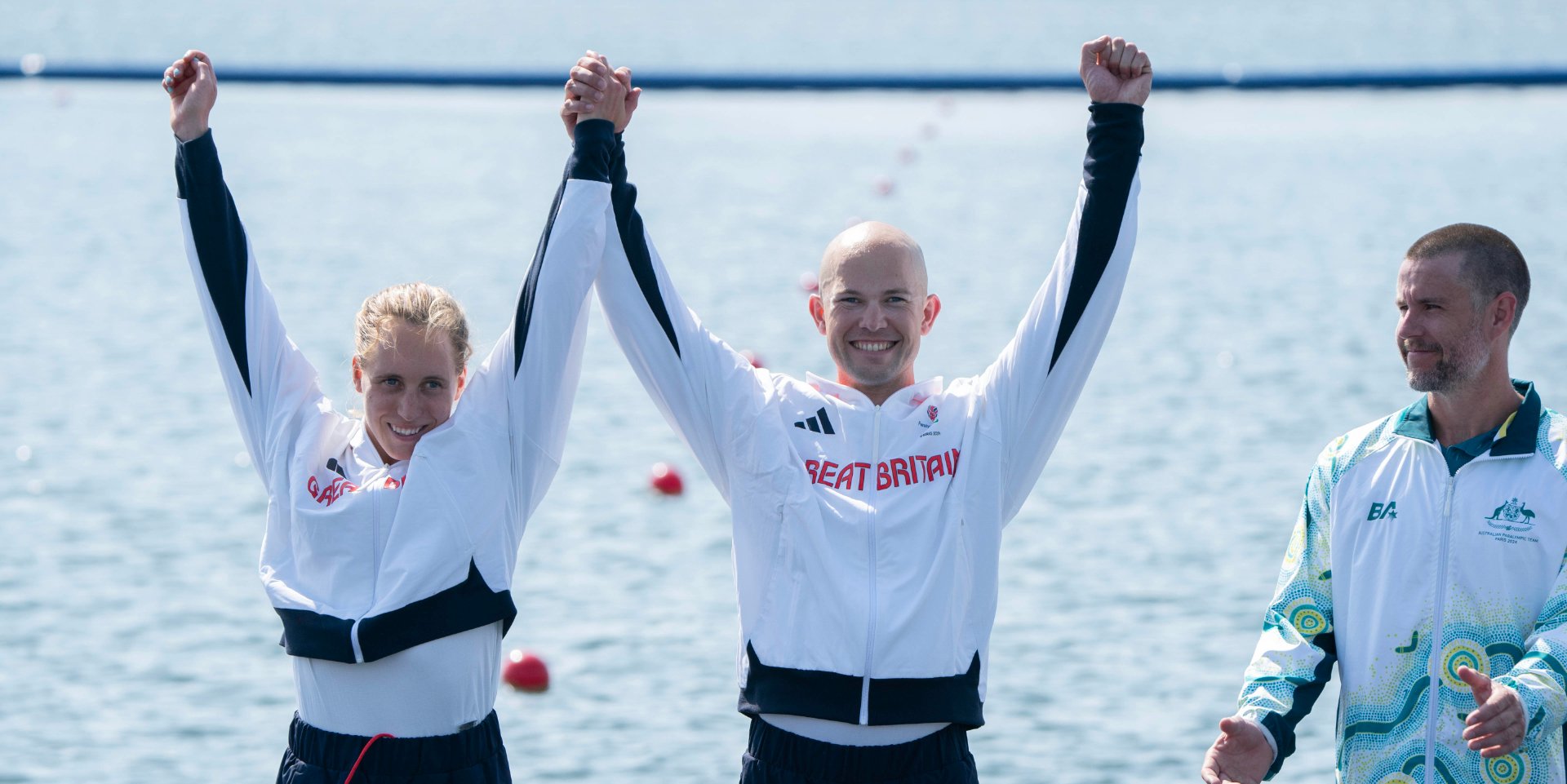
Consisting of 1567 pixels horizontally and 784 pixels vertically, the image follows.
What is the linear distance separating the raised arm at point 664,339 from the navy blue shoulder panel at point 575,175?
0.14 feet

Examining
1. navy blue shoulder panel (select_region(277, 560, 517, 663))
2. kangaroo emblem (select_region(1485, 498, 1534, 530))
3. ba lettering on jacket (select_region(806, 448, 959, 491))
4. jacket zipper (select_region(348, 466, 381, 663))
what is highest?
ba lettering on jacket (select_region(806, 448, 959, 491))

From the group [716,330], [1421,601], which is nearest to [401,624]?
[1421,601]

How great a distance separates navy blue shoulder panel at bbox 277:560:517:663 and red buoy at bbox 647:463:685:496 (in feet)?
23.6

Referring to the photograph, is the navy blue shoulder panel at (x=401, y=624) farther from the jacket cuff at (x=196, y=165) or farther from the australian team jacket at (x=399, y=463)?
the jacket cuff at (x=196, y=165)

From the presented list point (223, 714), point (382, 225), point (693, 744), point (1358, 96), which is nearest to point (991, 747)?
point (693, 744)

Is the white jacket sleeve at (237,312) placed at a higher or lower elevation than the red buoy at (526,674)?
higher

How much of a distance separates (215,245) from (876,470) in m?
1.12

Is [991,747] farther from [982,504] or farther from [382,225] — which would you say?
[382,225]

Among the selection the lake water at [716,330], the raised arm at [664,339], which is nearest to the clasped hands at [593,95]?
the raised arm at [664,339]

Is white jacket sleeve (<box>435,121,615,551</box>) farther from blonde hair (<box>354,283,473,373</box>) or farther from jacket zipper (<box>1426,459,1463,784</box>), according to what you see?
jacket zipper (<box>1426,459,1463,784</box>)

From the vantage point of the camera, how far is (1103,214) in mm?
2836

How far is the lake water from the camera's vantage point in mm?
6852

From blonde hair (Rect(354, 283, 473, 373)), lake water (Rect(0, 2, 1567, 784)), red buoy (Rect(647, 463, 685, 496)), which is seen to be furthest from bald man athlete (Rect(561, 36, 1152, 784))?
red buoy (Rect(647, 463, 685, 496))

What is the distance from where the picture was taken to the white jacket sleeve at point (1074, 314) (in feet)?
9.31
